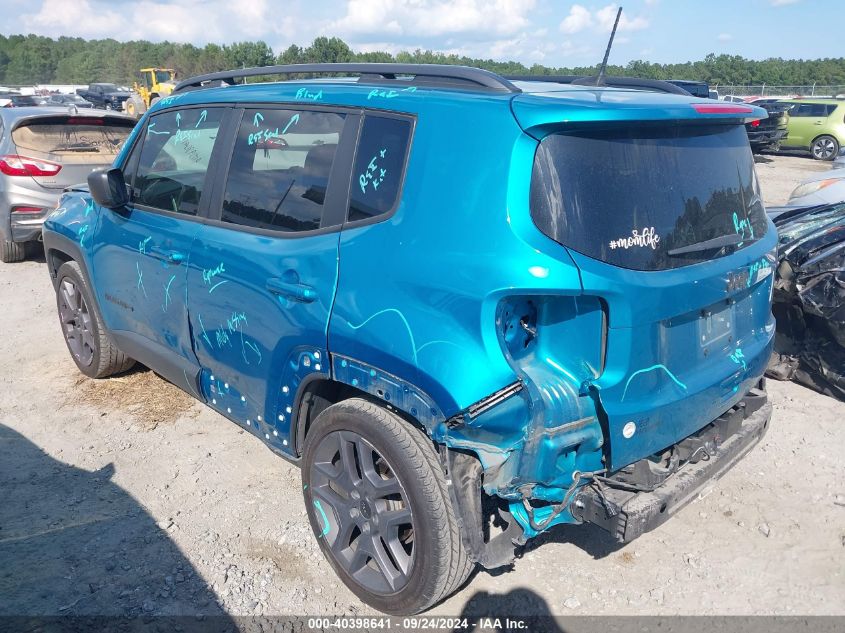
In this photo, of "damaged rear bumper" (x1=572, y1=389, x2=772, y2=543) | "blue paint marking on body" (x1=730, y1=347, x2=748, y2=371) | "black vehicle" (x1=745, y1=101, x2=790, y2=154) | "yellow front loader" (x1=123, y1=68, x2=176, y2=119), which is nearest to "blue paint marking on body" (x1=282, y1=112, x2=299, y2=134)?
"damaged rear bumper" (x1=572, y1=389, x2=772, y2=543)

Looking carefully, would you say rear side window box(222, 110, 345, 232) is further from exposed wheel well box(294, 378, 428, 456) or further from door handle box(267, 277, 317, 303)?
exposed wheel well box(294, 378, 428, 456)

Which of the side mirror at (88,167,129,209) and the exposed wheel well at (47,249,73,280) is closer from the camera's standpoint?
the side mirror at (88,167,129,209)

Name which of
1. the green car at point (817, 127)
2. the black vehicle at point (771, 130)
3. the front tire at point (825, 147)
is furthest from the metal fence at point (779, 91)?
the black vehicle at point (771, 130)

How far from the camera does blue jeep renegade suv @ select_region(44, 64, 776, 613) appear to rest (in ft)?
7.40

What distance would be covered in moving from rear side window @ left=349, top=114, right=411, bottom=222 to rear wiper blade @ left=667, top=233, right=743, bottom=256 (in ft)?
3.42

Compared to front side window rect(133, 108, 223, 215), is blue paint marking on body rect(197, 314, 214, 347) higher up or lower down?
lower down

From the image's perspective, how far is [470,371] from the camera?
2230 mm

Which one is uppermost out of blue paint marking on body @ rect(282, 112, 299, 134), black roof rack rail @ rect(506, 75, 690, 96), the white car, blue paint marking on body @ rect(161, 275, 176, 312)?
black roof rack rail @ rect(506, 75, 690, 96)

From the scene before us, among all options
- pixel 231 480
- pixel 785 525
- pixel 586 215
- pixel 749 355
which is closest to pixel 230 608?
pixel 231 480

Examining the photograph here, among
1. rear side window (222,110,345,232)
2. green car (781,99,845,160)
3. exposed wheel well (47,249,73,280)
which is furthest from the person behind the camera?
green car (781,99,845,160)

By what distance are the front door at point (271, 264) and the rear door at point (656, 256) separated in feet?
3.14

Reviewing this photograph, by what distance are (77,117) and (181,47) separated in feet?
282

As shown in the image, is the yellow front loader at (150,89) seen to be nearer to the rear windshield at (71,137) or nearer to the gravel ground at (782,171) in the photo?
the rear windshield at (71,137)

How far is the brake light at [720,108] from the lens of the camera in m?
2.59
